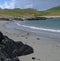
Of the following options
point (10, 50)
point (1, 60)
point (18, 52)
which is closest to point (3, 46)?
point (10, 50)

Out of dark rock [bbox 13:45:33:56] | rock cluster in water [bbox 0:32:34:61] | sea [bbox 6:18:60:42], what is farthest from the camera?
sea [bbox 6:18:60:42]

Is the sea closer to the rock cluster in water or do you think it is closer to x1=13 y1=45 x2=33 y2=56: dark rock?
x1=13 y1=45 x2=33 y2=56: dark rock

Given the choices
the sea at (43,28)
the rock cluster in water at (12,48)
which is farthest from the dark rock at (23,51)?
the sea at (43,28)

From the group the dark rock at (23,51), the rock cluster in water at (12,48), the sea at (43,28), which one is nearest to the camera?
the rock cluster in water at (12,48)

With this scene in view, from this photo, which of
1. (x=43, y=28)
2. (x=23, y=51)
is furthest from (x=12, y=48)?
(x=43, y=28)

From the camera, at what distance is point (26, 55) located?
12086mm

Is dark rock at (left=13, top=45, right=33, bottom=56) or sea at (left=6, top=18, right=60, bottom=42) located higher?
dark rock at (left=13, top=45, right=33, bottom=56)

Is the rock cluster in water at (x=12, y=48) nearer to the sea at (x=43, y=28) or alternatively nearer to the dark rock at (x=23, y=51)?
the dark rock at (x=23, y=51)

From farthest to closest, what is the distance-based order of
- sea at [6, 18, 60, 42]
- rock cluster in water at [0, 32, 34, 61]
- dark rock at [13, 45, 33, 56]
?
sea at [6, 18, 60, 42]
dark rock at [13, 45, 33, 56]
rock cluster in water at [0, 32, 34, 61]

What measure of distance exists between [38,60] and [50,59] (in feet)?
1.73

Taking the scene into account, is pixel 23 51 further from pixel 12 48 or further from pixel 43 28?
pixel 43 28

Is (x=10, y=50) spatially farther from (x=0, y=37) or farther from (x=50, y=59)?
(x=50, y=59)

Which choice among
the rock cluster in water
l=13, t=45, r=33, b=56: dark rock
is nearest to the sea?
l=13, t=45, r=33, b=56: dark rock

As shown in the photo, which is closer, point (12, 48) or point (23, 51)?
point (12, 48)
